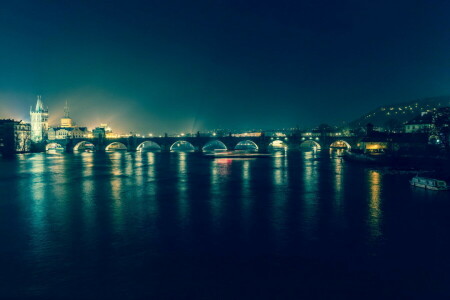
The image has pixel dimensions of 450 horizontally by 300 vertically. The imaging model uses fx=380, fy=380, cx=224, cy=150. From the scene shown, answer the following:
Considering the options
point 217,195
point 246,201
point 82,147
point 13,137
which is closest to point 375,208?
point 246,201

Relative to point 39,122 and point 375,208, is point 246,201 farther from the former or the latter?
point 39,122

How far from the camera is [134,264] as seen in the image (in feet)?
58.9

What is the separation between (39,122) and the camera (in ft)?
552

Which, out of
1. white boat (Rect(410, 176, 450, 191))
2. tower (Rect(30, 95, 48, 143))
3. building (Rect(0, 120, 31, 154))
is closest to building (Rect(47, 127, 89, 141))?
tower (Rect(30, 95, 48, 143))

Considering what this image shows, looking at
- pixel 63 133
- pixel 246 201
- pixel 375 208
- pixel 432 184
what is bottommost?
pixel 375 208

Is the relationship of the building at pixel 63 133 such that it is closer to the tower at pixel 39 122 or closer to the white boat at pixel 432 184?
the tower at pixel 39 122

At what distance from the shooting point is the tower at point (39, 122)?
164875 mm

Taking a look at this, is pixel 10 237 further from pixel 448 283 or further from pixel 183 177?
pixel 183 177

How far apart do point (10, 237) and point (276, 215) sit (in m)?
17.5

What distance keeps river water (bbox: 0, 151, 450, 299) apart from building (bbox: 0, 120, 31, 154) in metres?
97.7

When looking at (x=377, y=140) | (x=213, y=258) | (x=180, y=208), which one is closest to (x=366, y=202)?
(x=180, y=208)

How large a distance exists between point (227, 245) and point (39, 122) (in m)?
170

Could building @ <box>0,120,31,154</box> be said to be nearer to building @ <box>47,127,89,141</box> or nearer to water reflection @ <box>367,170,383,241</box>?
building @ <box>47,127,89,141</box>

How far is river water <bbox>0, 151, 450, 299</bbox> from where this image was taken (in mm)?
15367
